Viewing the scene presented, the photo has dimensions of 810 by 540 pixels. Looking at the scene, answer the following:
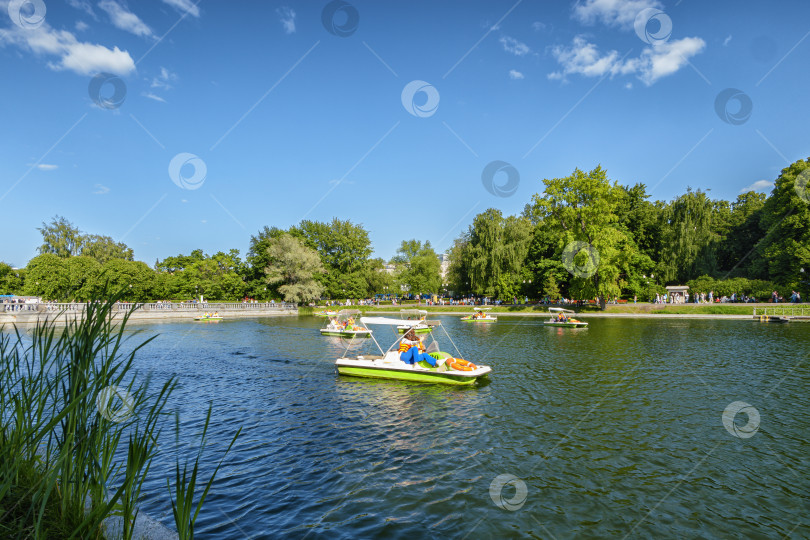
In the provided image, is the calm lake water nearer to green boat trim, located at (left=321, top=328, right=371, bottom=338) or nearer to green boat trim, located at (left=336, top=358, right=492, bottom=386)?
green boat trim, located at (left=336, top=358, right=492, bottom=386)

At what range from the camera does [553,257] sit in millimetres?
66312

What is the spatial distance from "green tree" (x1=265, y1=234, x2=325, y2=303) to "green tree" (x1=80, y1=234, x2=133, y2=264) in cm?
4006

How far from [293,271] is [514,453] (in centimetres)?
6980

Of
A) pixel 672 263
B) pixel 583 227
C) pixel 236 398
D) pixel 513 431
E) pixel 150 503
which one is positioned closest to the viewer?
pixel 150 503

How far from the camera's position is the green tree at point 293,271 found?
247ft

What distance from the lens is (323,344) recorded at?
3188 centimetres

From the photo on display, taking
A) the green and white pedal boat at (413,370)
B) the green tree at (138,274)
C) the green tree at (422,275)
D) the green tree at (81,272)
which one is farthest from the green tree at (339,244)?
the green and white pedal boat at (413,370)

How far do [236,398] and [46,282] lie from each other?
2663 inches

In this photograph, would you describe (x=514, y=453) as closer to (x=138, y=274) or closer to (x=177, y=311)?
(x=177, y=311)

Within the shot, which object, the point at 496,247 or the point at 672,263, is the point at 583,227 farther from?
the point at 672,263

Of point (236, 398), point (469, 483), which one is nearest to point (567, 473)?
point (469, 483)

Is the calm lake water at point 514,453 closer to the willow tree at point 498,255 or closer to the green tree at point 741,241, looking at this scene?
the willow tree at point 498,255

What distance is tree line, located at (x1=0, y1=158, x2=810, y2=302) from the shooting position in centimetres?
5269

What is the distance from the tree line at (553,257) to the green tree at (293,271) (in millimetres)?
207
